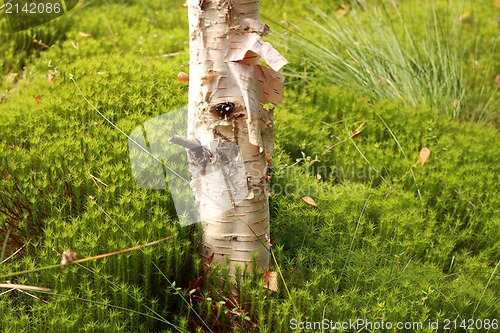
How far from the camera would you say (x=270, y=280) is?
2928 mm

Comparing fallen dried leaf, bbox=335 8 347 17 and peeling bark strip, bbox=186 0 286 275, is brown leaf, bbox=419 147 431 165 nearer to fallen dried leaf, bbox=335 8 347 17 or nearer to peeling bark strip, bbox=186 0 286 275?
peeling bark strip, bbox=186 0 286 275

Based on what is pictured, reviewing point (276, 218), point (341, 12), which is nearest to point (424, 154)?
point (276, 218)

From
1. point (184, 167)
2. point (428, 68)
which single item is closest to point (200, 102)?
point (184, 167)

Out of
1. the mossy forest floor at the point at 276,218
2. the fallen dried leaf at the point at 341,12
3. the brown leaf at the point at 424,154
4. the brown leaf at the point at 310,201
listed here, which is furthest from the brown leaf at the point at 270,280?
the fallen dried leaf at the point at 341,12

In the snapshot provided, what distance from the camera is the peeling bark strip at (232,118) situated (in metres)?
2.71

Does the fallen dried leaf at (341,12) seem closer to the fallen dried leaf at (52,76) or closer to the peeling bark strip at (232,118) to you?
the fallen dried leaf at (52,76)

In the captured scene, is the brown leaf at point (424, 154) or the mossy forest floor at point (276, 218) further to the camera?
the brown leaf at point (424, 154)

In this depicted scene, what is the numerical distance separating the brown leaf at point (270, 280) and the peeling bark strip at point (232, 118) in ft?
0.20

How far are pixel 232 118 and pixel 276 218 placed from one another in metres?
0.78

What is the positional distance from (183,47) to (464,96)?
261 centimetres

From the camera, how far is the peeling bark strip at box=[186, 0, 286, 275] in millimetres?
2715

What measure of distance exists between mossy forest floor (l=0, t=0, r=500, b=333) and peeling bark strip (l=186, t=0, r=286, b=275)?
184 millimetres

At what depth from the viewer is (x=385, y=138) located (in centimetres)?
466

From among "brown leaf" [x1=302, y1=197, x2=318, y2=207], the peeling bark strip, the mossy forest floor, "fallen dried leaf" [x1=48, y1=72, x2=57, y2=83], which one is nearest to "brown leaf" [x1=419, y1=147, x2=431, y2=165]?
the mossy forest floor
